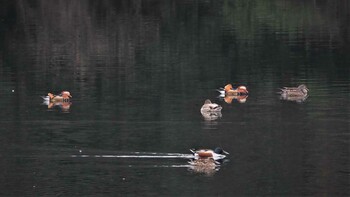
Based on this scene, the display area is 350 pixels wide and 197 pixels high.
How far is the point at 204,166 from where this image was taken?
36.2 metres

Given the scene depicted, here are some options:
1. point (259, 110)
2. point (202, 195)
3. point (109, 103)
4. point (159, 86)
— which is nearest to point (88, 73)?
point (159, 86)

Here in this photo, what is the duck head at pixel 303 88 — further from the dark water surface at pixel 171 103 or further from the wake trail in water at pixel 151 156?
the wake trail in water at pixel 151 156

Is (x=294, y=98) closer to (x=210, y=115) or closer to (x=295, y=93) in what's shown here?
(x=295, y=93)

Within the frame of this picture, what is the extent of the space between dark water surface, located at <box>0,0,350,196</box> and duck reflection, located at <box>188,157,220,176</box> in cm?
24

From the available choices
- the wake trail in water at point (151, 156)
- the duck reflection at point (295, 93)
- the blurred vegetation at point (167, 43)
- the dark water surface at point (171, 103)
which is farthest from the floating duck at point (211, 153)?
the blurred vegetation at point (167, 43)

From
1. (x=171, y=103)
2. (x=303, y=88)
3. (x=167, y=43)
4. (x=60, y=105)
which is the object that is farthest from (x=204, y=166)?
(x=167, y=43)

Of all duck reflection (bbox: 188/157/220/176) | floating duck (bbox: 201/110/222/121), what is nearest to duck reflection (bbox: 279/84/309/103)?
floating duck (bbox: 201/110/222/121)

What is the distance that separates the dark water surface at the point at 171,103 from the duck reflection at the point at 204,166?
0.79 ft

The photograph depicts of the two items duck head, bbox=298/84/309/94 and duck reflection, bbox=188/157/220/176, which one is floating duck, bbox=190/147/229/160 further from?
duck head, bbox=298/84/309/94

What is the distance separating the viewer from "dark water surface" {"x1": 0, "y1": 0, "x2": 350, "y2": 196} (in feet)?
114

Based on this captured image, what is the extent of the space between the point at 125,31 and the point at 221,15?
32.2ft

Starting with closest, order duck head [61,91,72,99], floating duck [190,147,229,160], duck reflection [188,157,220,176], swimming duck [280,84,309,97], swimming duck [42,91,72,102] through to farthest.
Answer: duck reflection [188,157,220,176], floating duck [190,147,229,160], swimming duck [42,91,72,102], duck head [61,91,72,99], swimming duck [280,84,309,97]

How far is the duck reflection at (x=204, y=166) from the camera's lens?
3569cm

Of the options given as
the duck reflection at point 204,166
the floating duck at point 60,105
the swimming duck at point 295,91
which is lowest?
the duck reflection at point 204,166
